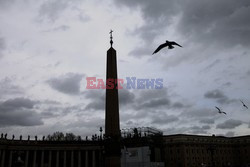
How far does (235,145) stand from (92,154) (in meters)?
87.3

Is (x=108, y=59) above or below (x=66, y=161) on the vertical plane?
above

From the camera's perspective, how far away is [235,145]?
125m

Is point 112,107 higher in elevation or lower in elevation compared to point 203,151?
higher

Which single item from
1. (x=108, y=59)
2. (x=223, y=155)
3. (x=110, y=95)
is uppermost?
(x=108, y=59)

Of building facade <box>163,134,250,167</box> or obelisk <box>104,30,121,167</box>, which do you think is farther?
building facade <box>163,134,250,167</box>

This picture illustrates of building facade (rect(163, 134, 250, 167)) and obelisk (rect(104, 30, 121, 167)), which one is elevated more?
obelisk (rect(104, 30, 121, 167))

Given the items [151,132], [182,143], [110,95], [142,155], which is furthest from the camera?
[182,143]

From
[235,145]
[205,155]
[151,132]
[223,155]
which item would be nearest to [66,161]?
[151,132]

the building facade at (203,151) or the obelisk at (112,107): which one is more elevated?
the obelisk at (112,107)

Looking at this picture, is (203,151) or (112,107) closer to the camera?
(112,107)

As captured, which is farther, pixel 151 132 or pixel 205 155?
pixel 205 155

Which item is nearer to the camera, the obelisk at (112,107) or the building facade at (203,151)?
the obelisk at (112,107)

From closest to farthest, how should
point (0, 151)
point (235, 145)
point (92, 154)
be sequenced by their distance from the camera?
point (0, 151), point (92, 154), point (235, 145)

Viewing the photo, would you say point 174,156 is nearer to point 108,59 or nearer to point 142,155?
point 142,155
